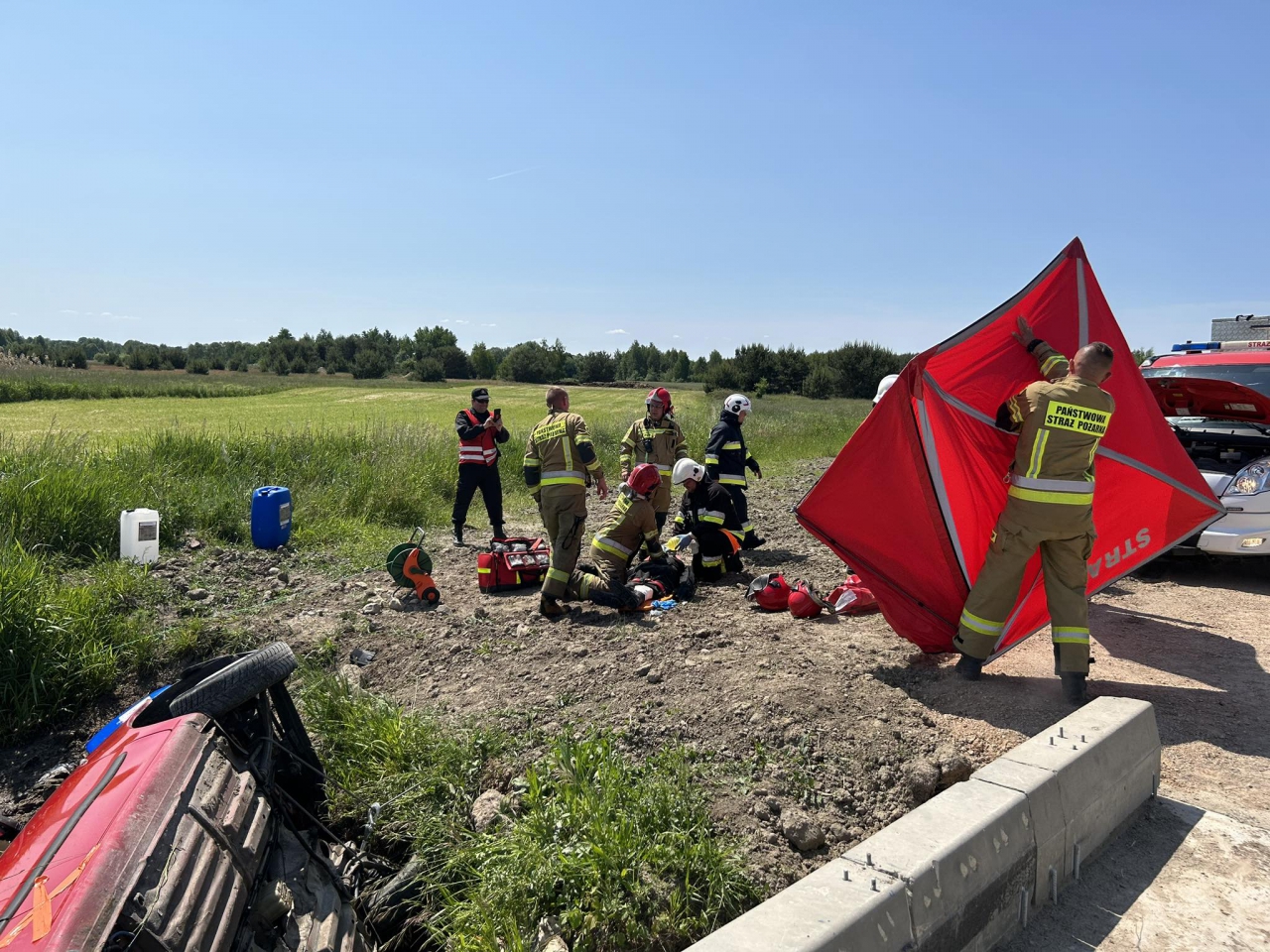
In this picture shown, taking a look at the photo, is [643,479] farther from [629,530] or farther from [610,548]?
[610,548]

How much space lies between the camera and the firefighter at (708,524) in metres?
7.66

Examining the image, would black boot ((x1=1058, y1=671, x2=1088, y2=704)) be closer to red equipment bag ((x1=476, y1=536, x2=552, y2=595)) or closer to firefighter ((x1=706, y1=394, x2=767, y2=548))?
firefighter ((x1=706, y1=394, x2=767, y2=548))

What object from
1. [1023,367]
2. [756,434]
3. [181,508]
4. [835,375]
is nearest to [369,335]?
[835,375]

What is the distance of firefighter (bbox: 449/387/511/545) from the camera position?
9883 millimetres

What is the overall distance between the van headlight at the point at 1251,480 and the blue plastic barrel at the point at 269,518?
31.8 feet

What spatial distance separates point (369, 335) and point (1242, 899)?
330 feet

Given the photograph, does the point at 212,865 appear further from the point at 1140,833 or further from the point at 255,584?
the point at 255,584

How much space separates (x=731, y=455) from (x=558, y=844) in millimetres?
5689

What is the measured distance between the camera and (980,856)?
109 inches

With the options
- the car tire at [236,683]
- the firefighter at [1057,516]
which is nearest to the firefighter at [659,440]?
the firefighter at [1057,516]

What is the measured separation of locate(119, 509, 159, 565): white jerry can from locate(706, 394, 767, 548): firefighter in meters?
5.91

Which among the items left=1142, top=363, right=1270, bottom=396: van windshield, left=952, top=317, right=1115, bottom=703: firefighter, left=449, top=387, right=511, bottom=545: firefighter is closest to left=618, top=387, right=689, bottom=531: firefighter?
left=449, top=387, right=511, bottom=545: firefighter

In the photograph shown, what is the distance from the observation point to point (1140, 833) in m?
3.42

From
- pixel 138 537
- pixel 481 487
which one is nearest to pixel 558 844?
pixel 138 537
